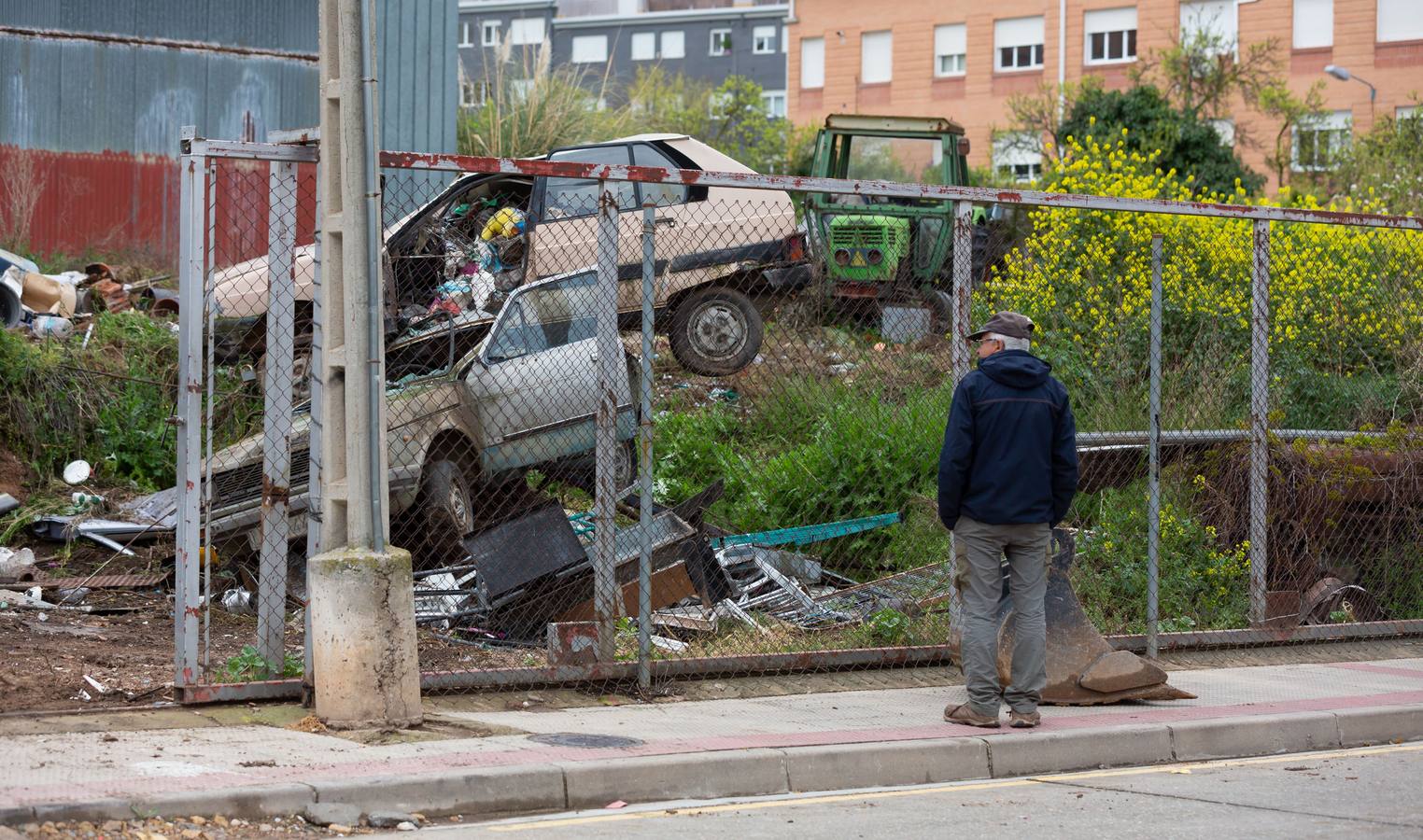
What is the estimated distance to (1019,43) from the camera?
49094 mm

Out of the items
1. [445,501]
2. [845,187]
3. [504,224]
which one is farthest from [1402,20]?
[445,501]

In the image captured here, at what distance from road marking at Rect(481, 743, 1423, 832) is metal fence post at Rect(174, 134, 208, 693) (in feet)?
6.56

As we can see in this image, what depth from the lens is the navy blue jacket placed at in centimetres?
713

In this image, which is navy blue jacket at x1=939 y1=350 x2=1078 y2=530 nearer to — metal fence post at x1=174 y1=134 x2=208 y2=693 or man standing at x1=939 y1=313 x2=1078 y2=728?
man standing at x1=939 y1=313 x2=1078 y2=728

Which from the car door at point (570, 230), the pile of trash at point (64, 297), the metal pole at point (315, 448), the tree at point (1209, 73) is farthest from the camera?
the tree at point (1209, 73)

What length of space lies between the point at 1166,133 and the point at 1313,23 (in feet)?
37.8

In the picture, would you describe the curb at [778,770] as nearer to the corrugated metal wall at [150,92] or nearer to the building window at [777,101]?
the corrugated metal wall at [150,92]

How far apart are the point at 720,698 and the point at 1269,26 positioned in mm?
41195

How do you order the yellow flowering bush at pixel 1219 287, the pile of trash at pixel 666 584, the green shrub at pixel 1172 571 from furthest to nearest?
1. the yellow flowering bush at pixel 1219 287
2. the green shrub at pixel 1172 571
3. the pile of trash at pixel 666 584

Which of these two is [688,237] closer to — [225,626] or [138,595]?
[225,626]

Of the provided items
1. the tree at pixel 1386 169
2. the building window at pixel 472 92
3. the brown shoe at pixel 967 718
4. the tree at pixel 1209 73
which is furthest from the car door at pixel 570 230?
the tree at pixel 1209 73

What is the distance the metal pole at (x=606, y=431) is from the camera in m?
7.51

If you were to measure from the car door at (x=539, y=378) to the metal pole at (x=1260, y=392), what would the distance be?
387cm

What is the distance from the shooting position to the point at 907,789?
6.52m
